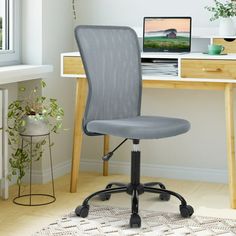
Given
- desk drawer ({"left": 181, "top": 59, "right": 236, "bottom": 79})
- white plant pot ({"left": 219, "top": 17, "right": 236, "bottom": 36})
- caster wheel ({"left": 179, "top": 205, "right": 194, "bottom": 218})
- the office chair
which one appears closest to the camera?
the office chair

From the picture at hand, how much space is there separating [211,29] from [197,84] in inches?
22.1

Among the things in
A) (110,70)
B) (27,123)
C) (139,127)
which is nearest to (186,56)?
(110,70)

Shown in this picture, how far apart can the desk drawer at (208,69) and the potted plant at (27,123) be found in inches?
32.0

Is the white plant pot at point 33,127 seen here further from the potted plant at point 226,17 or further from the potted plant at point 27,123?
the potted plant at point 226,17

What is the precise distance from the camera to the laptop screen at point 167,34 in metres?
4.24

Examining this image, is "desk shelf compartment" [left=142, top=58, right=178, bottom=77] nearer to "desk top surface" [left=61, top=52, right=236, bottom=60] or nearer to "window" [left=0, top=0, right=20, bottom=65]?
"desk top surface" [left=61, top=52, right=236, bottom=60]

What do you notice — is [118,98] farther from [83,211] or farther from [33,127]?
[83,211]

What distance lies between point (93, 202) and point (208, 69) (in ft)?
3.38

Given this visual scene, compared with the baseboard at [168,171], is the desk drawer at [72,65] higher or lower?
higher

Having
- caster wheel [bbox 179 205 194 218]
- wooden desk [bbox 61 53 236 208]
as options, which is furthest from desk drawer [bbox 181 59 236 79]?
caster wheel [bbox 179 205 194 218]

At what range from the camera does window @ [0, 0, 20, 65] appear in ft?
13.9

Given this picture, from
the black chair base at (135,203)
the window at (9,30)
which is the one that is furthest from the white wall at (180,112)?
the black chair base at (135,203)

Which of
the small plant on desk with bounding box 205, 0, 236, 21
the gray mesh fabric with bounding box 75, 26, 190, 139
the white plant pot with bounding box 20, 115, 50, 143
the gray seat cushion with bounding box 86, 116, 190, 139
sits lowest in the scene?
the white plant pot with bounding box 20, 115, 50, 143

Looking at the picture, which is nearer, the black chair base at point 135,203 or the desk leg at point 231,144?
the black chair base at point 135,203
